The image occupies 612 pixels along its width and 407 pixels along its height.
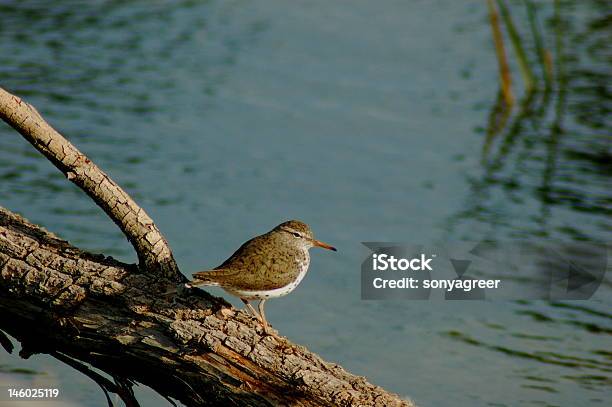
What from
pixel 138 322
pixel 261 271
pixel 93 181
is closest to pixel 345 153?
pixel 261 271

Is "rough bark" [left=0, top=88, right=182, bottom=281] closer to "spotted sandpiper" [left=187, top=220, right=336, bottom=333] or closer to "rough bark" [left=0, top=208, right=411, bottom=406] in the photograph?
"rough bark" [left=0, top=208, right=411, bottom=406]

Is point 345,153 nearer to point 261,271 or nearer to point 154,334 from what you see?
point 261,271

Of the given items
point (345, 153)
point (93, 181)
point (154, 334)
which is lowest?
point (345, 153)

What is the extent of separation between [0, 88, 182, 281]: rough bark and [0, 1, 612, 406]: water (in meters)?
2.08

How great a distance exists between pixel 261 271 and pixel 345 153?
18.3 ft

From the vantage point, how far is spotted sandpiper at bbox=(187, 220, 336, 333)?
5168 mm

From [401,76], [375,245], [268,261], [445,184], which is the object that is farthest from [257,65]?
[268,261]

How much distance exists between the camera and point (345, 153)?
10750 mm

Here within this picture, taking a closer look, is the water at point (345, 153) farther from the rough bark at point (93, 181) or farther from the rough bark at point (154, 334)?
the rough bark at point (93, 181)

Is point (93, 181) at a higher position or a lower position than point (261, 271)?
higher

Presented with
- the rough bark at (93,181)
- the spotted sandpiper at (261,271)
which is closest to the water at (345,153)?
the spotted sandpiper at (261,271)

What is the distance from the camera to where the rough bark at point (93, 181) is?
5.09 meters

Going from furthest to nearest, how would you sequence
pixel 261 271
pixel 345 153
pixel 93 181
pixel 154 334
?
pixel 345 153, pixel 261 271, pixel 93 181, pixel 154 334

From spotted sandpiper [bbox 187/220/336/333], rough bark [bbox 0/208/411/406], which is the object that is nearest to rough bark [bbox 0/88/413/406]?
rough bark [bbox 0/208/411/406]
